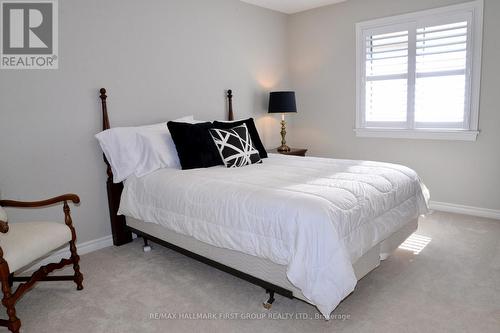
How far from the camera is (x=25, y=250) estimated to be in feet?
7.07

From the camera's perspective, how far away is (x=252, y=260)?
227cm

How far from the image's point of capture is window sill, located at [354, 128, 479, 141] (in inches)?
152

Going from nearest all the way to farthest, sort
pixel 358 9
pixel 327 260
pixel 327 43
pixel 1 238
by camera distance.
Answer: pixel 327 260 → pixel 1 238 → pixel 358 9 → pixel 327 43

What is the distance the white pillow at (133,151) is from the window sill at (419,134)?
2506 mm

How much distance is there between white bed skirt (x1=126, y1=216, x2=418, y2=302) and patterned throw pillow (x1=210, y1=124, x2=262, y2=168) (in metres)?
0.80

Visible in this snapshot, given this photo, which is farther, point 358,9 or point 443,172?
point 358,9

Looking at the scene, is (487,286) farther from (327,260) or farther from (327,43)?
(327,43)

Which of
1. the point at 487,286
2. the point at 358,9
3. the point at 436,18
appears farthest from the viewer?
the point at 358,9

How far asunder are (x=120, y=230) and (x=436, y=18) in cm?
385

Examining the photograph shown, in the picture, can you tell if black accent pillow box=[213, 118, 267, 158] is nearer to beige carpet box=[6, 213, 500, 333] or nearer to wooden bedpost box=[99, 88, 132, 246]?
wooden bedpost box=[99, 88, 132, 246]

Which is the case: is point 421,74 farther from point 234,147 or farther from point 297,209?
point 297,209

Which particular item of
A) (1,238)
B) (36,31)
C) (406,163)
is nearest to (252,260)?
(1,238)

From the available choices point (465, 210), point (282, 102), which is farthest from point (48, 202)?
point (465, 210)

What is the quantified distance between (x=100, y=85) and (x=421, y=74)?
10.9 ft
